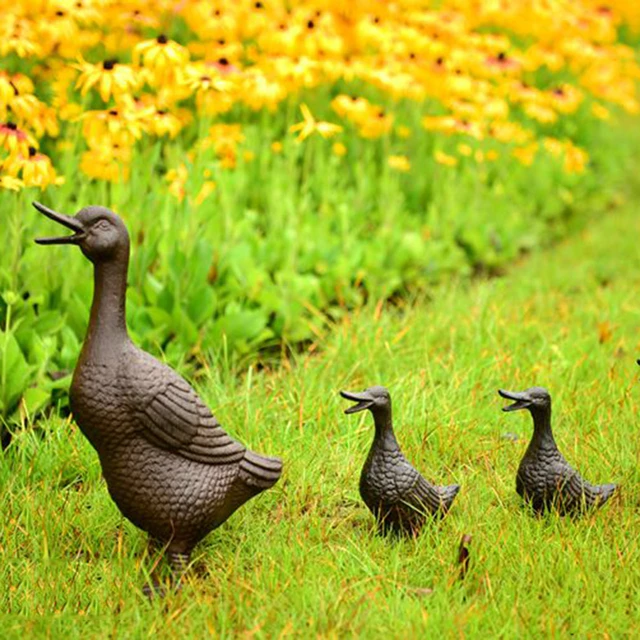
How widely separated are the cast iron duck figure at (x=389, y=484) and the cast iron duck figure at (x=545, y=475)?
0.30m

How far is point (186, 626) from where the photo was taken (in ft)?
7.84

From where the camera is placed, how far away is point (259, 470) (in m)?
2.62

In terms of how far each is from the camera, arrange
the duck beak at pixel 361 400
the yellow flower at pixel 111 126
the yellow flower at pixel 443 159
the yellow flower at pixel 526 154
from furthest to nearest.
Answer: the yellow flower at pixel 526 154 < the yellow flower at pixel 443 159 < the yellow flower at pixel 111 126 < the duck beak at pixel 361 400

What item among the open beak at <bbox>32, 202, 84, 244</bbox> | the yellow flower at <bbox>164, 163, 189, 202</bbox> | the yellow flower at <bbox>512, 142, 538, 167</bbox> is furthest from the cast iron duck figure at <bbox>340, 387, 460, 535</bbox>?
the yellow flower at <bbox>512, 142, 538, 167</bbox>

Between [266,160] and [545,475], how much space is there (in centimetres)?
298

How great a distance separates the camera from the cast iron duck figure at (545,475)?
2.83 metres

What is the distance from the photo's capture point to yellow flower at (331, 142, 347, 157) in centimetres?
557

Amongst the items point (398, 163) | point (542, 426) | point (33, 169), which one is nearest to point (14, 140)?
point (33, 169)

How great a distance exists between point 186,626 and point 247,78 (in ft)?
10.1

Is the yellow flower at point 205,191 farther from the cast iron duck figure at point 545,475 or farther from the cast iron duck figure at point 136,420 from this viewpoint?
the cast iron duck figure at point 545,475

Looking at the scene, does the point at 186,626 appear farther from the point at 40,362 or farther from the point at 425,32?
the point at 425,32

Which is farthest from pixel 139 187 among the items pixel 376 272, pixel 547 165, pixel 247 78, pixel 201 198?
pixel 547 165

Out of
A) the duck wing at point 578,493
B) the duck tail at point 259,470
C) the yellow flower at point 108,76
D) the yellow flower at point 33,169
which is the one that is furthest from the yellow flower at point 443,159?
the duck tail at point 259,470

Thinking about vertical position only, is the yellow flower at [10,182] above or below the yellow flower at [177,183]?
above
